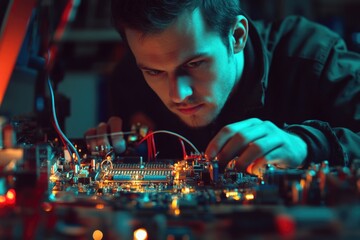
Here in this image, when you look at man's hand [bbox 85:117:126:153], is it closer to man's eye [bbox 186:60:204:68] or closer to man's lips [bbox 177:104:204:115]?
man's lips [bbox 177:104:204:115]

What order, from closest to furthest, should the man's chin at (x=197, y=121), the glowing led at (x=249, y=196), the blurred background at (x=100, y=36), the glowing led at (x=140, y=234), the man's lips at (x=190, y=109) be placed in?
the glowing led at (x=140, y=234) → the glowing led at (x=249, y=196) → the man's lips at (x=190, y=109) → the man's chin at (x=197, y=121) → the blurred background at (x=100, y=36)

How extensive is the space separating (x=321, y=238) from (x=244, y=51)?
1629mm

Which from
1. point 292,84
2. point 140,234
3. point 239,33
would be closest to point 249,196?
point 140,234

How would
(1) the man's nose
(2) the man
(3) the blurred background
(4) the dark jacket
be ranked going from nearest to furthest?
(2) the man → (1) the man's nose → (4) the dark jacket → (3) the blurred background

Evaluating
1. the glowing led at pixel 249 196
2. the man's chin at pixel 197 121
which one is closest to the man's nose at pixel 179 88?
the man's chin at pixel 197 121

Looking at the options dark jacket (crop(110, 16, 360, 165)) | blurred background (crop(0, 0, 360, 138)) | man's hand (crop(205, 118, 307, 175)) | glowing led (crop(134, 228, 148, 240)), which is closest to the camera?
glowing led (crop(134, 228, 148, 240))

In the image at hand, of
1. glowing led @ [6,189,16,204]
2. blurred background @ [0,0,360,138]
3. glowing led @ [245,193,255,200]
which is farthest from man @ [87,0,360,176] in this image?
blurred background @ [0,0,360,138]

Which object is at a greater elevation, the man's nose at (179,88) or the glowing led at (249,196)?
the man's nose at (179,88)

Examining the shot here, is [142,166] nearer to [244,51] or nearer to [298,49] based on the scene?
[244,51]

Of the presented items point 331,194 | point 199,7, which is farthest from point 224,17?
point 331,194

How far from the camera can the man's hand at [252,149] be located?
1464mm

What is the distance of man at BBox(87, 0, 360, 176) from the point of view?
157 centimetres

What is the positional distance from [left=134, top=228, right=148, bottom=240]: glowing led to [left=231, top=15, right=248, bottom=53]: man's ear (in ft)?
3.97

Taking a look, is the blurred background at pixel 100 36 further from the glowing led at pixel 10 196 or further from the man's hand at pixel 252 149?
the glowing led at pixel 10 196
